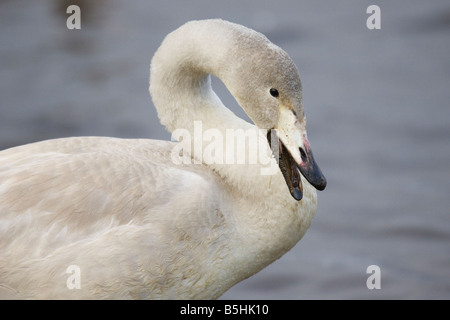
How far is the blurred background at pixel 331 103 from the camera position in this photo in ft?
16.9

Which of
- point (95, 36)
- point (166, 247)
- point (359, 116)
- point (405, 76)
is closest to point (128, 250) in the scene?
point (166, 247)

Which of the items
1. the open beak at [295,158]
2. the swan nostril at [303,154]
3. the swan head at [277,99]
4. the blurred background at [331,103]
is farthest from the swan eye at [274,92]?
the blurred background at [331,103]

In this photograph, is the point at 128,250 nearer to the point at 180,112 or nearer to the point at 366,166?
the point at 180,112

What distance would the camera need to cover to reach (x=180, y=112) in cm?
393

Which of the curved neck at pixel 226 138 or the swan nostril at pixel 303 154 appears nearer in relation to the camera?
the swan nostril at pixel 303 154

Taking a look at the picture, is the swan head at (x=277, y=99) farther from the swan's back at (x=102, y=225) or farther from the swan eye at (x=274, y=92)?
the swan's back at (x=102, y=225)

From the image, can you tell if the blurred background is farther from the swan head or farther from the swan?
the swan head

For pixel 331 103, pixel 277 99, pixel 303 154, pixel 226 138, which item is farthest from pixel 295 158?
pixel 331 103

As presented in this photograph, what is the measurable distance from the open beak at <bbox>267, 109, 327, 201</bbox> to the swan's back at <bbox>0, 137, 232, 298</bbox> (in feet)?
1.24

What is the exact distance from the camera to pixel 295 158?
11.3 ft

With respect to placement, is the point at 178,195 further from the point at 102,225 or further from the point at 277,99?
the point at 277,99

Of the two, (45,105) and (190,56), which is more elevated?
(45,105)

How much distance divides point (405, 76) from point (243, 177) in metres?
3.61

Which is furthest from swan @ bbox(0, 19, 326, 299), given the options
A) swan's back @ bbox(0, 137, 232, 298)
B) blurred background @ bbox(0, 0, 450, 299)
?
blurred background @ bbox(0, 0, 450, 299)
